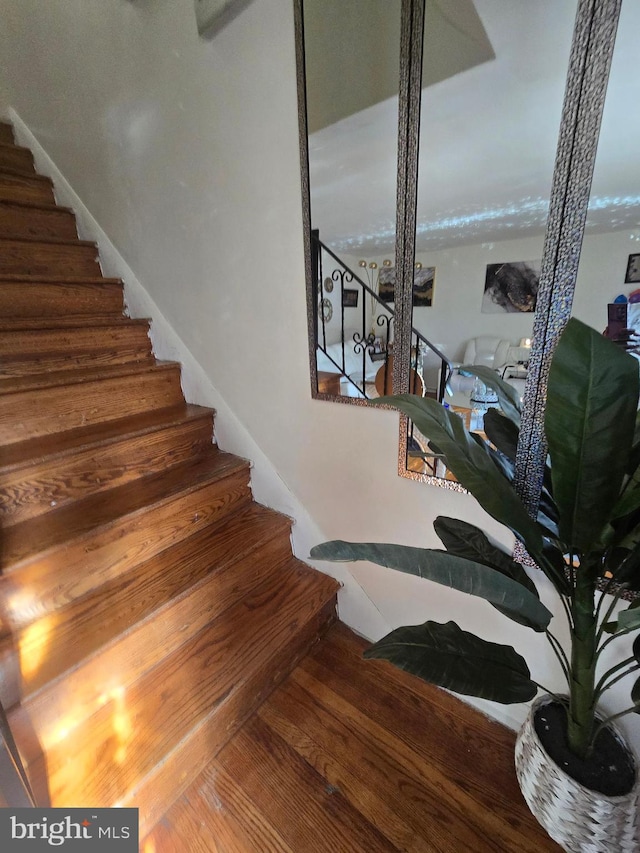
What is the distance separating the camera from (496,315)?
0.84 metres

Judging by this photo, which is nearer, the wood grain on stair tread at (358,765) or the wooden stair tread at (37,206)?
the wood grain on stair tread at (358,765)

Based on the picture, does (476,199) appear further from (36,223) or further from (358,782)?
(36,223)

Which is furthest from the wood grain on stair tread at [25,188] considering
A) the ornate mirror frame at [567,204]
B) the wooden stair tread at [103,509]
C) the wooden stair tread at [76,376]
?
the ornate mirror frame at [567,204]

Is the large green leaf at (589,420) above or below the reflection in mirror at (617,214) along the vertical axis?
below

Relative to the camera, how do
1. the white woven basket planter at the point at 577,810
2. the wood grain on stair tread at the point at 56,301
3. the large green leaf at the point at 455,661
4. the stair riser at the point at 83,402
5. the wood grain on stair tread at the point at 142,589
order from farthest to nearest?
the wood grain on stair tread at the point at 56,301, the stair riser at the point at 83,402, the wood grain on stair tread at the point at 142,589, the white woven basket planter at the point at 577,810, the large green leaf at the point at 455,661

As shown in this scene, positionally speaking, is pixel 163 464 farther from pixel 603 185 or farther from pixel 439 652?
pixel 603 185

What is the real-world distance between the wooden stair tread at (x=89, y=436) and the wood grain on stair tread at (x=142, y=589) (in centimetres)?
47

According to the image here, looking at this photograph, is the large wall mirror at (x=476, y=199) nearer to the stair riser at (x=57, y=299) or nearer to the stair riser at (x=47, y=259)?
the stair riser at (x=57, y=299)

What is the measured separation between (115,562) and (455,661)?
3.52ft

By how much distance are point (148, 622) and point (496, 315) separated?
1.28m

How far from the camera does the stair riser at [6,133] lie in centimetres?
214

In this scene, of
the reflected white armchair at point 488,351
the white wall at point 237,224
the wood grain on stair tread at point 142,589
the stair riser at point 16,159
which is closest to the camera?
the reflected white armchair at point 488,351

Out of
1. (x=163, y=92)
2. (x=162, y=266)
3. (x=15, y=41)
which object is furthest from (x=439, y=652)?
(x=15, y=41)

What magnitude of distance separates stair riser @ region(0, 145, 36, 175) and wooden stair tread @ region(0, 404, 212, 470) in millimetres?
1652
